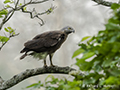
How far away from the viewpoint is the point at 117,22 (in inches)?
19.9

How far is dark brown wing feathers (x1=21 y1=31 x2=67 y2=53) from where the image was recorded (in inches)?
85.3

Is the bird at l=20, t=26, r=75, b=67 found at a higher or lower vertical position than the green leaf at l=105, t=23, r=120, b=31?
lower

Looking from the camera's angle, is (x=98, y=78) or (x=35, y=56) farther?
(x=35, y=56)

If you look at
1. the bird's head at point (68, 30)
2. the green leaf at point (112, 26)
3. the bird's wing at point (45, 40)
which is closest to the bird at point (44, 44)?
the bird's wing at point (45, 40)

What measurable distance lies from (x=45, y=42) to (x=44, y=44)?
32mm

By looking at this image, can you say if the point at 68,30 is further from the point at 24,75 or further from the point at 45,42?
the point at 24,75

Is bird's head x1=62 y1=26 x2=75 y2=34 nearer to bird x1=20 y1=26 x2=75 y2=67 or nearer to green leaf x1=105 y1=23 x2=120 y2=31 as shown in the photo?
bird x1=20 y1=26 x2=75 y2=67

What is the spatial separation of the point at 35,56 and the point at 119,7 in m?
1.84

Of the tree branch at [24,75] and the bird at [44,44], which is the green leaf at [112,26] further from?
the bird at [44,44]

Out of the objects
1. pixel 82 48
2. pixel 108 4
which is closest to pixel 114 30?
pixel 82 48

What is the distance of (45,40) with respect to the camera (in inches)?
89.4

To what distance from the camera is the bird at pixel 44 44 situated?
7.10 feet

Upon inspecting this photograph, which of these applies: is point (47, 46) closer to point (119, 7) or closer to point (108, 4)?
point (108, 4)

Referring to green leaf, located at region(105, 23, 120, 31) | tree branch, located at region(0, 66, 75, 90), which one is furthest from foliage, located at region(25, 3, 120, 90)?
tree branch, located at region(0, 66, 75, 90)
